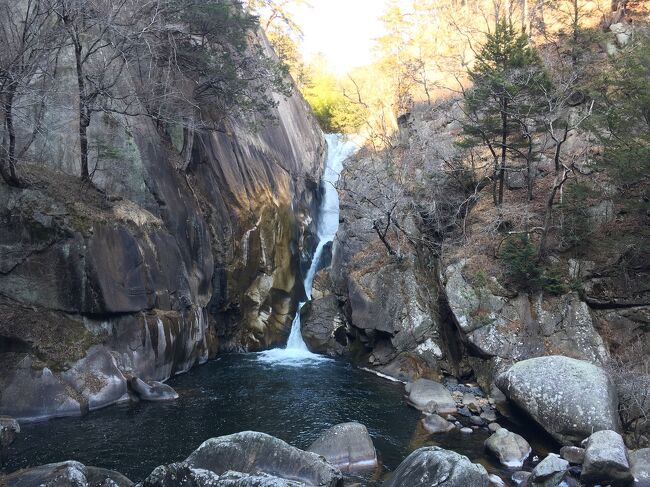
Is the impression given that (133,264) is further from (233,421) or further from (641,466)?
(641,466)

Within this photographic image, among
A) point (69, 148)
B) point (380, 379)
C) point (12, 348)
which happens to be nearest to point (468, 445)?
point (380, 379)

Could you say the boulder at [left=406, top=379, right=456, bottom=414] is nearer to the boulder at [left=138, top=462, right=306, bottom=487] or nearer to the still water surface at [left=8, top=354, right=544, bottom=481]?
the still water surface at [left=8, top=354, right=544, bottom=481]

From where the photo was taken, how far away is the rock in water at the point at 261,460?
8.69m

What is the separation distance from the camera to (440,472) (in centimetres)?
854

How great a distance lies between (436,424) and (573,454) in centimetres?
339

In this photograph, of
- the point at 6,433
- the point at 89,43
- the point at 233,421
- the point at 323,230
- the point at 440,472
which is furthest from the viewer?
the point at 323,230

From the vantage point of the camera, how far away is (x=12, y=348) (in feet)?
42.6

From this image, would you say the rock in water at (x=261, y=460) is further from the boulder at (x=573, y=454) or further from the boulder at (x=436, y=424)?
the boulder at (x=573, y=454)

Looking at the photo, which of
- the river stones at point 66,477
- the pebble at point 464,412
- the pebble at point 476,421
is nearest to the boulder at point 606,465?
the pebble at point 476,421

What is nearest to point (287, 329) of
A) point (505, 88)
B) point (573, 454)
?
point (505, 88)

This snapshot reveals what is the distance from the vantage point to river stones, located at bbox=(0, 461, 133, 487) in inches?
303

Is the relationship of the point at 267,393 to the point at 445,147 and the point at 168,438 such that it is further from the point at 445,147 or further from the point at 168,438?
the point at 445,147

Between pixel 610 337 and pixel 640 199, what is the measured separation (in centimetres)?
439

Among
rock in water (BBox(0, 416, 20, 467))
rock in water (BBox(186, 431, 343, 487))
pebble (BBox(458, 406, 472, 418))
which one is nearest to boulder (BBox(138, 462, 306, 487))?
rock in water (BBox(186, 431, 343, 487))
